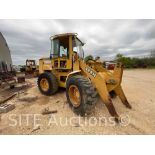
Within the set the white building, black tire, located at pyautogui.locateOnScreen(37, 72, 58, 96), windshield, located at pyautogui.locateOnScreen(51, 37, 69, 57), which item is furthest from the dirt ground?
the white building

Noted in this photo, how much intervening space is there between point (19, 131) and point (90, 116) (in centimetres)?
179

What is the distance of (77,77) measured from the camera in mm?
3607

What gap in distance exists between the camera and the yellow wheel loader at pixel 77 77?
3.36 metres

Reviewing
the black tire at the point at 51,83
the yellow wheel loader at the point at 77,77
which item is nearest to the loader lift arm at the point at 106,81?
the yellow wheel loader at the point at 77,77

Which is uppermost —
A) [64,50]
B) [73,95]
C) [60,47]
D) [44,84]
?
[60,47]

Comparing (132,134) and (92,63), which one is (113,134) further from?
(92,63)

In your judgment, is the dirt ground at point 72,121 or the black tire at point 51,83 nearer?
the dirt ground at point 72,121

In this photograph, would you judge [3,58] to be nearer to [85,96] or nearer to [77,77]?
[77,77]

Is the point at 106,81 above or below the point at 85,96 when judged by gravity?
above

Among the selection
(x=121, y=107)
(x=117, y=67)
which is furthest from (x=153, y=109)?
(x=117, y=67)

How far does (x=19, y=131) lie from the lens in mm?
2861
